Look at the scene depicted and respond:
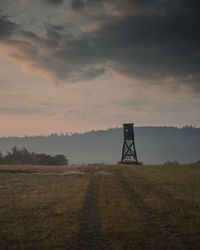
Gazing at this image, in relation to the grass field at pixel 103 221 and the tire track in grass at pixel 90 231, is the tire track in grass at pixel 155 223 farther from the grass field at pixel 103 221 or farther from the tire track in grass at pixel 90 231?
the tire track in grass at pixel 90 231

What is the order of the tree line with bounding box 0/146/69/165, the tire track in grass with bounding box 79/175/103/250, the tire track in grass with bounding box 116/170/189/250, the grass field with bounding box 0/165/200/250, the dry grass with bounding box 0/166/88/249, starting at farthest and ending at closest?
the tree line with bounding box 0/146/69/165 → the dry grass with bounding box 0/166/88/249 → the grass field with bounding box 0/165/200/250 → the tire track in grass with bounding box 79/175/103/250 → the tire track in grass with bounding box 116/170/189/250

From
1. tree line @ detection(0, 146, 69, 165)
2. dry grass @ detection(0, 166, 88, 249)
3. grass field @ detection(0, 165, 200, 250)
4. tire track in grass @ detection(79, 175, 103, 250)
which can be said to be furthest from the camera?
tree line @ detection(0, 146, 69, 165)

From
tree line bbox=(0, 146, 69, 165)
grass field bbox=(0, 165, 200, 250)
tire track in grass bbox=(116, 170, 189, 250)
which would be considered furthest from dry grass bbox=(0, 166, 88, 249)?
tree line bbox=(0, 146, 69, 165)

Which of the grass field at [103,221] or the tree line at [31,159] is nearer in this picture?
the grass field at [103,221]

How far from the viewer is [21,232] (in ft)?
42.3

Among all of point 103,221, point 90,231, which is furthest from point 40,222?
point 103,221

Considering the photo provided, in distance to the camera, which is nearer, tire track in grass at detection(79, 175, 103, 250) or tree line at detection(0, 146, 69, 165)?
tire track in grass at detection(79, 175, 103, 250)

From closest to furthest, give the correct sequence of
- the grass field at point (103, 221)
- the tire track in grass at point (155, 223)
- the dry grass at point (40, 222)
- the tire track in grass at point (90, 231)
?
the tire track in grass at point (155, 223)
the tire track in grass at point (90, 231)
the grass field at point (103, 221)
the dry grass at point (40, 222)

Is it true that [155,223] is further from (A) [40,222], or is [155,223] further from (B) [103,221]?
(A) [40,222]

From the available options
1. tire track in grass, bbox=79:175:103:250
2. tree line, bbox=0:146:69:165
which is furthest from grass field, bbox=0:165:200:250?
tree line, bbox=0:146:69:165

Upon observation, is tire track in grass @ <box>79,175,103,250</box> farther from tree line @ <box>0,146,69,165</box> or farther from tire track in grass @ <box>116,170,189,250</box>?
tree line @ <box>0,146,69,165</box>

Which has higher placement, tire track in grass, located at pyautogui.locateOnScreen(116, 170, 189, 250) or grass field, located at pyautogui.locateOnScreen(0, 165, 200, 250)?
grass field, located at pyautogui.locateOnScreen(0, 165, 200, 250)

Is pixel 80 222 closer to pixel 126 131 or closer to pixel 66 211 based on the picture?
pixel 66 211

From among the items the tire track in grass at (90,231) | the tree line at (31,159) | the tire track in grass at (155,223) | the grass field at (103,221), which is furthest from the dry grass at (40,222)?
the tree line at (31,159)
